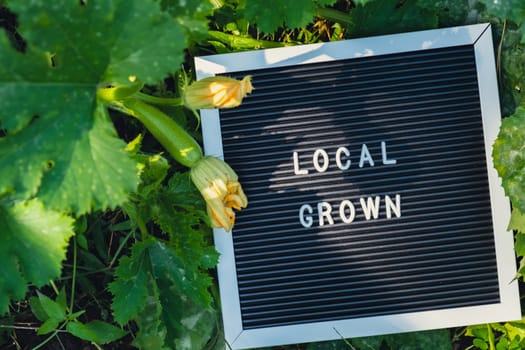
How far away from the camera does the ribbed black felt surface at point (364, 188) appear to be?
2186 mm

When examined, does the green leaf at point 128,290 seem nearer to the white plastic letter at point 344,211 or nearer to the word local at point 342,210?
the word local at point 342,210

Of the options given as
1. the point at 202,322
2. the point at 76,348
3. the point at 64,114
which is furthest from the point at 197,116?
the point at 76,348

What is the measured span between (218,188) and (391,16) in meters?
0.77

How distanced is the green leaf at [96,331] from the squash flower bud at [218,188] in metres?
0.54

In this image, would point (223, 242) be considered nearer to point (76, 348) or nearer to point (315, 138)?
point (315, 138)

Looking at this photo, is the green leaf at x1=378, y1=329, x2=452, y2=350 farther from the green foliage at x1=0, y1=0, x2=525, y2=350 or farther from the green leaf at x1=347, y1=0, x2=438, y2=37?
the green leaf at x1=347, y1=0, x2=438, y2=37

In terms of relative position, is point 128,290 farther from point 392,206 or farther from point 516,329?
point 516,329

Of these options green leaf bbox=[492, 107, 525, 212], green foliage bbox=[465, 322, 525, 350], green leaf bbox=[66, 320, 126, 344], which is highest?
green leaf bbox=[492, 107, 525, 212]

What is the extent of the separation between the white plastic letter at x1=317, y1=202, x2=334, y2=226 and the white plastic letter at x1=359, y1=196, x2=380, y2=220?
0.34 feet

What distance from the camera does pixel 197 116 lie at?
215 centimetres

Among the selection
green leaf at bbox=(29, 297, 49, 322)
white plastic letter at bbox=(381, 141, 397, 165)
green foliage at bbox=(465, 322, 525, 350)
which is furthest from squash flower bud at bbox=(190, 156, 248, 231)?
green foliage at bbox=(465, 322, 525, 350)

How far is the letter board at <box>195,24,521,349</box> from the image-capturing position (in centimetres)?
219

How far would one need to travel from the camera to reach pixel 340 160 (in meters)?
2.20

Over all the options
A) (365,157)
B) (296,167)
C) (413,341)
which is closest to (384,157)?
(365,157)
